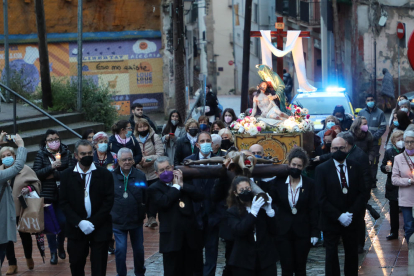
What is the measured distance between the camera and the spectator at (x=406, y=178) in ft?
30.9

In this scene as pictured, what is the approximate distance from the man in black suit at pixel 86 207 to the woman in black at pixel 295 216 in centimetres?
185

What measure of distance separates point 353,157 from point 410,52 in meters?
3.60

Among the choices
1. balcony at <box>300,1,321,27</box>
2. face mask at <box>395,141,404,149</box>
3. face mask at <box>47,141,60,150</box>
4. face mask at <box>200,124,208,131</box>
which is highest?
balcony at <box>300,1,321,27</box>

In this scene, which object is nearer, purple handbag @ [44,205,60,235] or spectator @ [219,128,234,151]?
purple handbag @ [44,205,60,235]

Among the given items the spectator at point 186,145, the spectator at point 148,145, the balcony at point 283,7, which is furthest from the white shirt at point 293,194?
the balcony at point 283,7

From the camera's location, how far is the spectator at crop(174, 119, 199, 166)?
35.0 ft

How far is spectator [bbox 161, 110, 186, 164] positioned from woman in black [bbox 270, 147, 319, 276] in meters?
5.26

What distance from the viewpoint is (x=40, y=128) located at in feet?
52.1

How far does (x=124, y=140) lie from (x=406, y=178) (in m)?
4.29

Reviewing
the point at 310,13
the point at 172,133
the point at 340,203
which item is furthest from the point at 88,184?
the point at 310,13

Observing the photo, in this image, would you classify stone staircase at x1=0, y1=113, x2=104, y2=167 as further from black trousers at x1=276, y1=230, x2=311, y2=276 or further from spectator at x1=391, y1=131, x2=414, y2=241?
black trousers at x1=276, y1=230, x2=311, y2=276

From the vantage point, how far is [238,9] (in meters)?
59.2

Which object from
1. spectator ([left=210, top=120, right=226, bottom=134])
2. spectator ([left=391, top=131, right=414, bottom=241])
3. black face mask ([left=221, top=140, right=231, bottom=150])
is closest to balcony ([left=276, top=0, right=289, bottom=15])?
spectator ([left=210, top=120, right=226, bottom=134])

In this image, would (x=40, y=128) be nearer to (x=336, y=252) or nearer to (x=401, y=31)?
(x=336, y=252)
